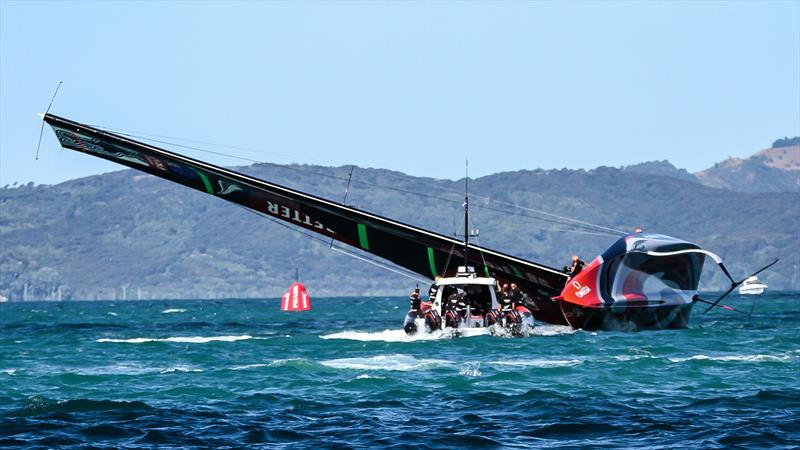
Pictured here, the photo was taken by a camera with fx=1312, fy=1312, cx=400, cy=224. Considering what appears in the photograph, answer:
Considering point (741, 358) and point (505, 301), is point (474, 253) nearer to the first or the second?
point (505, 301)

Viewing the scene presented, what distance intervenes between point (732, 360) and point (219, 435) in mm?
16139

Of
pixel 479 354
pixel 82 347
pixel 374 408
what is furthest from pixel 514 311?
pixel 374 408

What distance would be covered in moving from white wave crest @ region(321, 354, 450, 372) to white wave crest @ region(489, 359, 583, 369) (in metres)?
1.38

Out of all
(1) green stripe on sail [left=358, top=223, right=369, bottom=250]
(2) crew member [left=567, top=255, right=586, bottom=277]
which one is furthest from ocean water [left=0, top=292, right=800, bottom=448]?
(1) green stripe on sail [left=358, top=223, right=369, bottom=250]

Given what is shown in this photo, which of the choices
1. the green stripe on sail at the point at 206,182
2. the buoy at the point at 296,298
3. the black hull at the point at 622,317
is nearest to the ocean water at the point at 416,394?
the black hull at the point at 622,317

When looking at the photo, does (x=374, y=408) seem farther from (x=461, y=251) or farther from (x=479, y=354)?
(x=461, y=251)

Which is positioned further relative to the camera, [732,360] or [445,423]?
[732,360]

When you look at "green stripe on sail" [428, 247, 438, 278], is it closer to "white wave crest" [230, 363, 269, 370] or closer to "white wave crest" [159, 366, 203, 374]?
"white wave crest" [230, 363, 269, 370]

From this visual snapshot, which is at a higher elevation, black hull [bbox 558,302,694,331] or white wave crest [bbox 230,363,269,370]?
black hull [bbox 558,302,694,331]

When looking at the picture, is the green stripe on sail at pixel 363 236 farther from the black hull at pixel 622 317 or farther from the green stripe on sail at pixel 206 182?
the black hull at pixel 622 317

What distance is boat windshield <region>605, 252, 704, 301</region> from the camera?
4122 cm

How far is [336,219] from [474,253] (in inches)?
179

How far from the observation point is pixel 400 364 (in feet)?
99.4

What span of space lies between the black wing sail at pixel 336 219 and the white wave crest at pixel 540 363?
10.1 meters
